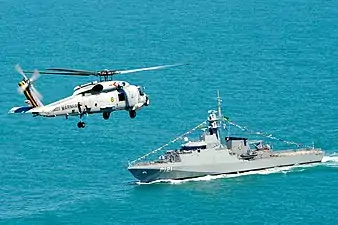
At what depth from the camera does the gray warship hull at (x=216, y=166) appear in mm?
193000

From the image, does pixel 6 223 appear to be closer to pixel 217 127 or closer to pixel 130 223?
pixel 130 223

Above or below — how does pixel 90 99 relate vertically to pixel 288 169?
below

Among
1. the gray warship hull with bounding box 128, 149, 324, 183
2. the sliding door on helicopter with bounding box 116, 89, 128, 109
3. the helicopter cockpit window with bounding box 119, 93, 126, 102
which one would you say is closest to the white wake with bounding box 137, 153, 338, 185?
the gray warship hull with bounding box 128, 149, 324, 183

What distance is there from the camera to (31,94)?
110m

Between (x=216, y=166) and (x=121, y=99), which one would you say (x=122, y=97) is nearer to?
(x=121, y=99)

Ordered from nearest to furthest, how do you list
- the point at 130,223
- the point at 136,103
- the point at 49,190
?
the point at 136,103 < the point at 130,223 < the point at 49,190

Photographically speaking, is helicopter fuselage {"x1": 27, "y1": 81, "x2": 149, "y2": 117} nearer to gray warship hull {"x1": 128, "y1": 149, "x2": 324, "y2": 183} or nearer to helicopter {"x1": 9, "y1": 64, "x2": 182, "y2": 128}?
helicopter {"x1": 9, "y1": 64, "x2": 182, "y2": 128}

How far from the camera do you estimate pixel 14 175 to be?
627 feet

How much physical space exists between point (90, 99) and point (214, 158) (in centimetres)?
8346

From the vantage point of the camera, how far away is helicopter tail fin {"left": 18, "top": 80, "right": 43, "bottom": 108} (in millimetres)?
109625

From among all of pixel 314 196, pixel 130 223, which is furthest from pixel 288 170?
pixel 130 223

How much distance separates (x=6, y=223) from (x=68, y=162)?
16966 millimetres

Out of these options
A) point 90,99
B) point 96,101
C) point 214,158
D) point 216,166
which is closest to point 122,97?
point 96,101

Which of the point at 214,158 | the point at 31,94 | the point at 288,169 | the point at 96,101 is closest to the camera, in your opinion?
the point at 31,94
